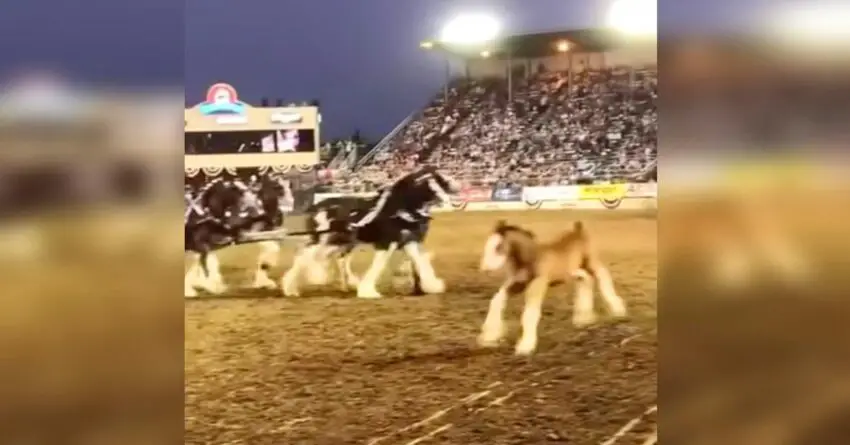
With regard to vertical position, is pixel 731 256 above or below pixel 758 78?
below

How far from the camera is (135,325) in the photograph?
1483 mm

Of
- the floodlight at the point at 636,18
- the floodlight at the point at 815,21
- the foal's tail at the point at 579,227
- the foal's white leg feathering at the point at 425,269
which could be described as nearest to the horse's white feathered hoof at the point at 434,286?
the foal's white leg feathering at the point at 425,269

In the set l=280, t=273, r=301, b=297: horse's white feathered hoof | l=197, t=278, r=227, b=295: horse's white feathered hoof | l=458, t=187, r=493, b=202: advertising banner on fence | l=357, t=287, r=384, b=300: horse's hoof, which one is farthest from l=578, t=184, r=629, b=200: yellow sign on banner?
l=197, t=278, r=227, b=295: horse's white feathered hoof

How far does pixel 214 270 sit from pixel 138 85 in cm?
36

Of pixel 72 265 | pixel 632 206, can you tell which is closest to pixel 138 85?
pixel 72 265

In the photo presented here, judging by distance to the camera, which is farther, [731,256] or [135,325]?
[135,325]

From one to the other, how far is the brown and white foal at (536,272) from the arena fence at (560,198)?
4 cm

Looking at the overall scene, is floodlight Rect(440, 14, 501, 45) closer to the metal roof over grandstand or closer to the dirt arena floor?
the metal roof over grandstand

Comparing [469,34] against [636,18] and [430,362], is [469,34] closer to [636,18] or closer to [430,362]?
[636,18]

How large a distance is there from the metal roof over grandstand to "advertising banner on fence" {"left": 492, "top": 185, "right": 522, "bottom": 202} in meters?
0.21

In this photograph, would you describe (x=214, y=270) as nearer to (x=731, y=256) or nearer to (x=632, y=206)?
(x=632, y=206)

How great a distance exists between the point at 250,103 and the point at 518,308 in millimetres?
566

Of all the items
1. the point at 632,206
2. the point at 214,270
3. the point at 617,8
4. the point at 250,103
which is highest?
the point at 617,8

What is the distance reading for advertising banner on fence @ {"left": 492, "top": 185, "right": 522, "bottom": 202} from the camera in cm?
135
